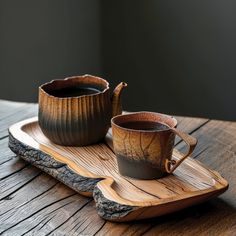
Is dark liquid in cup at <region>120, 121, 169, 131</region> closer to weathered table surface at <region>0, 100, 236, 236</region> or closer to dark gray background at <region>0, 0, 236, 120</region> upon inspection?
weathered table surface at <region>0, 100, 236, 236</region>

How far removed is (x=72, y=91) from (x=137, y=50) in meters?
1.60

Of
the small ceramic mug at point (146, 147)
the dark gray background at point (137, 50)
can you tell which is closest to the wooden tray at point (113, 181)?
the small ceramic mug at point (146, 147)

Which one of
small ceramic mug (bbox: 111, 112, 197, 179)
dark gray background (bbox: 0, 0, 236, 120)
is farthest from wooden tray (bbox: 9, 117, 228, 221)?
dark gray background (bbox: 0, 0, 236, 120)

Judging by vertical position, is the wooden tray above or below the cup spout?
below

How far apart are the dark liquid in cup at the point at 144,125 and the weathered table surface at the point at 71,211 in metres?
0.14

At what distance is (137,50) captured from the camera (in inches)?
105

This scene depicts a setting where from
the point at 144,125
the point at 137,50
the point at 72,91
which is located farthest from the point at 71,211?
the point at 137,50

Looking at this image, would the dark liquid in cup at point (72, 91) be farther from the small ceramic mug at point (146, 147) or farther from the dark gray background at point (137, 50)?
the dark gray background at point (137, 50)

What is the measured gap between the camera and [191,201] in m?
0.83

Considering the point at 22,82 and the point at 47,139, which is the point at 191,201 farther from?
the point at 22,82

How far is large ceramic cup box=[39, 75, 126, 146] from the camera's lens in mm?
1002

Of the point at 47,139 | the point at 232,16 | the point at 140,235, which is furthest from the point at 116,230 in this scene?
the point at 232,16

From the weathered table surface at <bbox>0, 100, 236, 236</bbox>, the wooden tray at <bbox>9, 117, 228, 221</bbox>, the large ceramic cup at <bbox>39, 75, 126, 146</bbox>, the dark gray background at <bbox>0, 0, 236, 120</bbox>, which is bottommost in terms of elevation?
the dark gray background at <bbox>0, 0, 236, 120</bbox>

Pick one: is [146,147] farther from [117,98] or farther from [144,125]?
[117,98]
